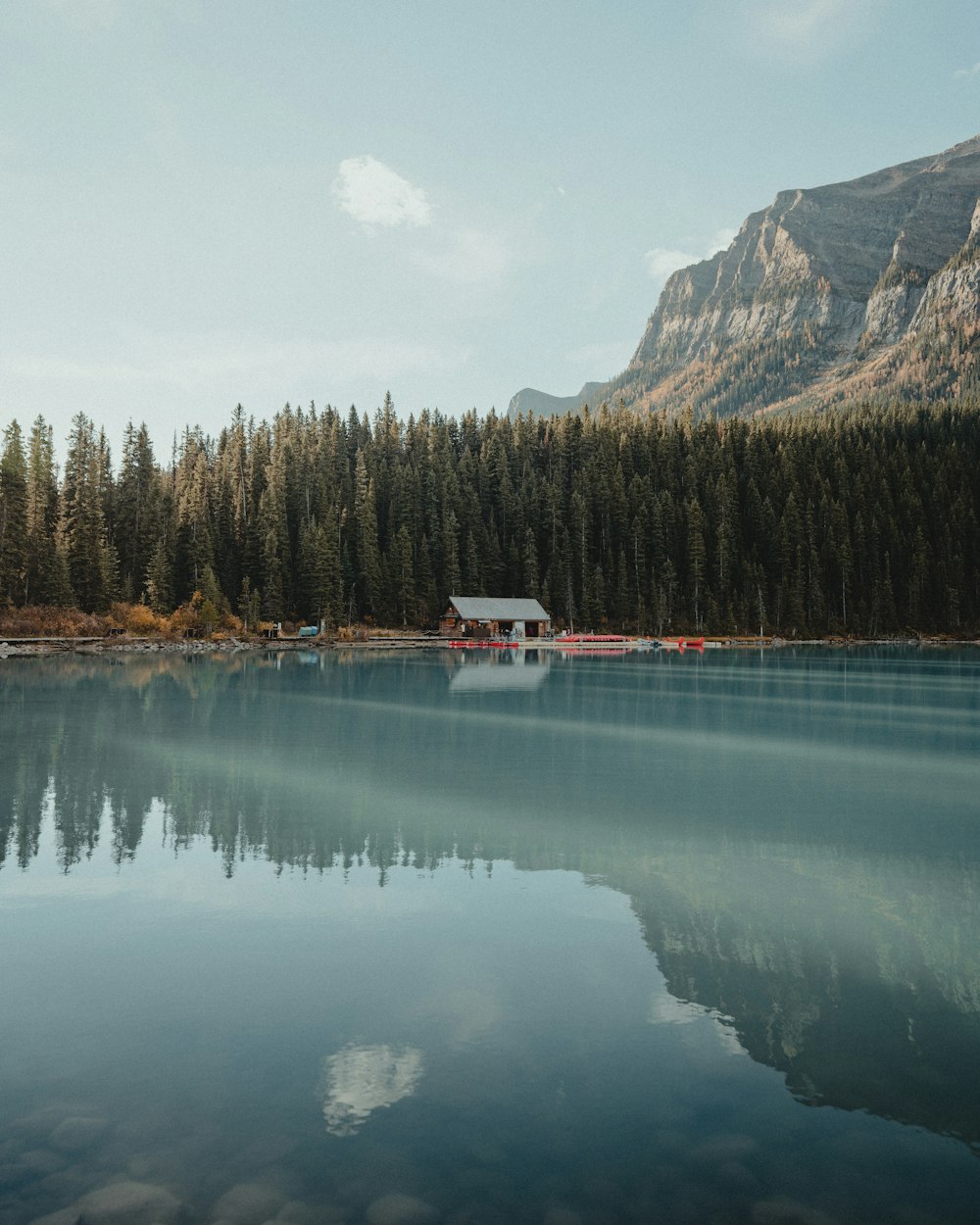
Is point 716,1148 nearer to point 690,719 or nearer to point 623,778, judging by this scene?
point 623,778

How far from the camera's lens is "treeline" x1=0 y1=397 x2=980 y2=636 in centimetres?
10362

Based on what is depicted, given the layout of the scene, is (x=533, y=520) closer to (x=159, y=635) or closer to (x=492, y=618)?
(x=492, y=618)

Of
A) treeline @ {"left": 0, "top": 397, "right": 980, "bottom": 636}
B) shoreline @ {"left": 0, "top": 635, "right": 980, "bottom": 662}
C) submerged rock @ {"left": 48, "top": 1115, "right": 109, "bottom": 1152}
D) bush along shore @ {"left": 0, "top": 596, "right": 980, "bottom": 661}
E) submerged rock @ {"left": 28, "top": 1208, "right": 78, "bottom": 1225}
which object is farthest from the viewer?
treeline @ {"left": 0, "top": 397, "right": 980, "bottom": 636}

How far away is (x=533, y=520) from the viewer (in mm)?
129250

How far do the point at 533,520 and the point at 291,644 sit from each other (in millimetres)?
49794

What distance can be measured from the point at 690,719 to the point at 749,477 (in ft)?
381

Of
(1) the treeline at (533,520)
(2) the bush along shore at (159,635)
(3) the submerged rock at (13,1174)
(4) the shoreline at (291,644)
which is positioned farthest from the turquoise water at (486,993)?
(1) the treeline at (533,520)

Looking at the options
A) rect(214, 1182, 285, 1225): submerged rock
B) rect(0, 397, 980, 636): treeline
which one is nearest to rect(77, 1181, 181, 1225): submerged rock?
rect(214, 1182, 285, 1225): submerged rock

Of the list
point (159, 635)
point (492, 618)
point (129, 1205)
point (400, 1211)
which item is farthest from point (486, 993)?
point (492, 618)

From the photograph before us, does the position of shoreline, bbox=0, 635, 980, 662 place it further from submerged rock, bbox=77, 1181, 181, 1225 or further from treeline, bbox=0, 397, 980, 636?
submerged rock, bbox=77, 1181, 181, 1225

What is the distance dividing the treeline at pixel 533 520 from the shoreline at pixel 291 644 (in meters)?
3.89

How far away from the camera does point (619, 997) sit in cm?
873

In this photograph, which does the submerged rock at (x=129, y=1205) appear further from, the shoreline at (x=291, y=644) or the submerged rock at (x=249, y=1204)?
the shoreline at (x=291, y=644)

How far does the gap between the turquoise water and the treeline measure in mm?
80516
